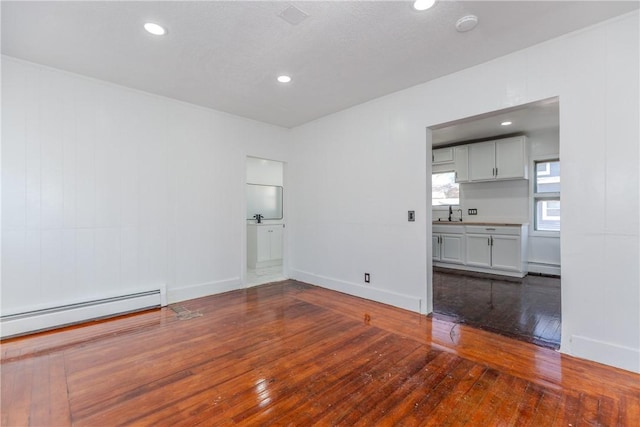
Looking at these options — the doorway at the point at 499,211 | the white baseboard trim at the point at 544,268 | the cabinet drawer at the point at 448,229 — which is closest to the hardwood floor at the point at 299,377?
the doorway at the point at 499,211

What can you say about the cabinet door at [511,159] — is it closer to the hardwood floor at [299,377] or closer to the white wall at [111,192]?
the hardwood floor at [299,377]

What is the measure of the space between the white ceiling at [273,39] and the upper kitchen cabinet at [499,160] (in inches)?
118

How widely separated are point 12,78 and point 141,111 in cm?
110

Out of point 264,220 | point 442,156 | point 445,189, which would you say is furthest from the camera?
point 264,220

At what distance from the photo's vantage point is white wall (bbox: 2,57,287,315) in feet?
9.50

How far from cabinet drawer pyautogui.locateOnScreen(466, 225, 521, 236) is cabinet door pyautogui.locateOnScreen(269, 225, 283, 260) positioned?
12.7 ft

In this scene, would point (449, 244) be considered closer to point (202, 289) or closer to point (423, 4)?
point (202, 289)

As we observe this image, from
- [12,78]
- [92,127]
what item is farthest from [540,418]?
[12,78]

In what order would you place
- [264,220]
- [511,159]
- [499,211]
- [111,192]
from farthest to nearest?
1. [264,220]
2. [499,211]
3. [511,159]
4. [111,192]

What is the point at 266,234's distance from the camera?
6.38 m

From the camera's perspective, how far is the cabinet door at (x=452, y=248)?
5.69 metres

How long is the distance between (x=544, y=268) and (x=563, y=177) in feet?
12.2

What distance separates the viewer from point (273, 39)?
2.53 meters

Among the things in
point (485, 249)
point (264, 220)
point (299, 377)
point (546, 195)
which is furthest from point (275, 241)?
point (546, 195)
